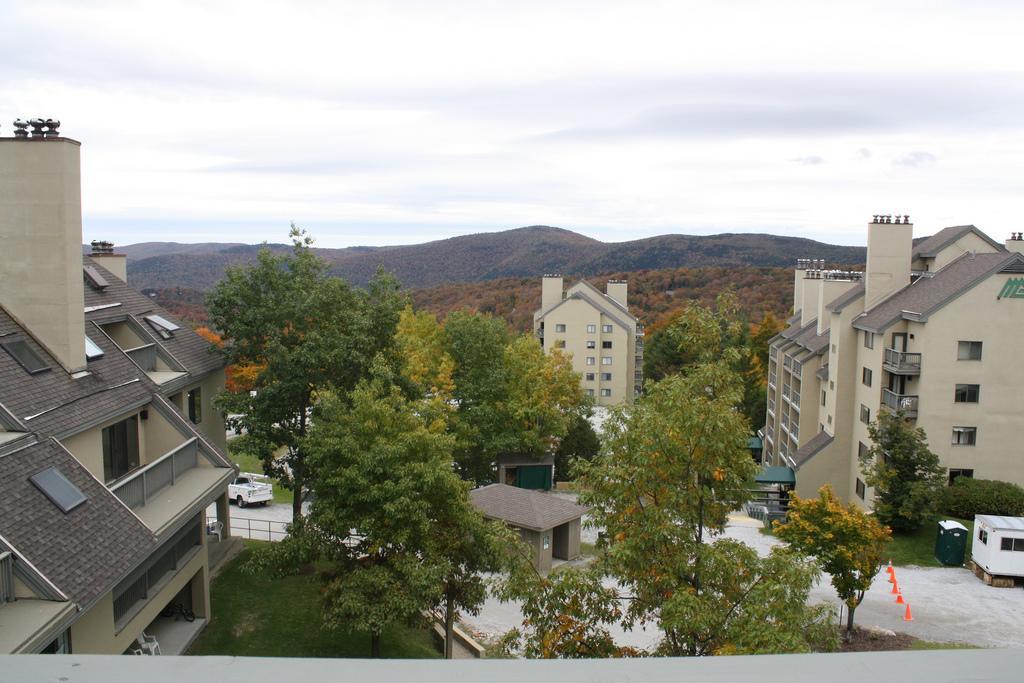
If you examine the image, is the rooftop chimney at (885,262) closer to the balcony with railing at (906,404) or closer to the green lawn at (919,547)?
the balcony with railing at (906,404)

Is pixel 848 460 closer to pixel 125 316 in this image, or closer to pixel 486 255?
pixel 125 316

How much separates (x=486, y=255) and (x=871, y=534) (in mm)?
181824

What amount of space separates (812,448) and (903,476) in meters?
8.69

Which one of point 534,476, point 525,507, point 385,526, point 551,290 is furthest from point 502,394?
point 551,290

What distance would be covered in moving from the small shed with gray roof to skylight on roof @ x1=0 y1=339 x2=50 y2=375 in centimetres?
1589

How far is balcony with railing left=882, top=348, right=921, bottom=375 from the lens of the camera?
30953 mm

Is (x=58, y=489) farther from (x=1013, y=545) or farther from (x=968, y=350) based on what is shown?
(x=968, y=350)

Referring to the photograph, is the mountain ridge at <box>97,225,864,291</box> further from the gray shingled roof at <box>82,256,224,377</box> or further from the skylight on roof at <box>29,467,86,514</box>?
the skylight on roof at <box>29,467,86,514</box>

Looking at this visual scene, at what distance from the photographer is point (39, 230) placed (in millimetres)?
14648

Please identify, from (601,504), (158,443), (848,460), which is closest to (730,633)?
(601,504)

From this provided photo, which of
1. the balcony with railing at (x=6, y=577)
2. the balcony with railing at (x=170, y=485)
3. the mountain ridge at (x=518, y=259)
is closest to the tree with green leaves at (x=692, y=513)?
Result: the balcony with railing at (x=6, y=577)

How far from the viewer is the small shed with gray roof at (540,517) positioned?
88.9 ft


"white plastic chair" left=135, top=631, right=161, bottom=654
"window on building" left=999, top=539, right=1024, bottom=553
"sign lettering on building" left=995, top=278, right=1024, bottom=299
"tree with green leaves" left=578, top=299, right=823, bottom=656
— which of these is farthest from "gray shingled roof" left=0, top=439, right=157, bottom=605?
"sign lettering on building" left=995, top=278, right=1024, bottom=299

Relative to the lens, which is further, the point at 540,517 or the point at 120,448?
the point at 540,517
